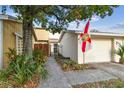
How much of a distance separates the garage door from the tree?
5.42 metres

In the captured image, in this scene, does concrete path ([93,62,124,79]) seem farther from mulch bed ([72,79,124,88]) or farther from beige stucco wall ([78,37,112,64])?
beige stucco wall ([78,37,112,64])

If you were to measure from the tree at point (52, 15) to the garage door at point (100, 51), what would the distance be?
5424mm

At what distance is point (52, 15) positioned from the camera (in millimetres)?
13961

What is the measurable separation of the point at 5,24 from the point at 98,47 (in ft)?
29.1

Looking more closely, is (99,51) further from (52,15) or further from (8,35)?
(8,35)

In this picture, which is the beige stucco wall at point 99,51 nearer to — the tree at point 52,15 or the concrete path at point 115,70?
the concrete path at point 115,70

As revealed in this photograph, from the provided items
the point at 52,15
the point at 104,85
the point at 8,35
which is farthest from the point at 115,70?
the point at 8,35

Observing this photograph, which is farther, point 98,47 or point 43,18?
point 98,47

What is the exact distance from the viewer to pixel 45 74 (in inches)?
430

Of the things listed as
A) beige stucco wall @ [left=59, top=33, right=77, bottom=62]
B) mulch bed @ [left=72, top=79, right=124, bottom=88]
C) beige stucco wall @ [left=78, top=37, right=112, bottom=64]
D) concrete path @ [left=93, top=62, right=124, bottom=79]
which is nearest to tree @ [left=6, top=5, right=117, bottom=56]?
concrete path @ [left=93, top=62, right=124, bottom=79]

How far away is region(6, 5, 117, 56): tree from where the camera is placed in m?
11.0

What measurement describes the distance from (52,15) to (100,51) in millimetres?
7345
